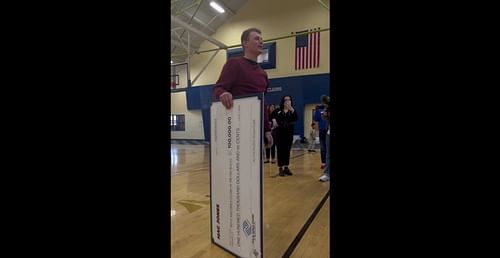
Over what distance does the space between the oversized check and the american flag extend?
324 inches

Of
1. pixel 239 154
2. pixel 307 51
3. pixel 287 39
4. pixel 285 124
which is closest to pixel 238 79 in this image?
pixel 239 154

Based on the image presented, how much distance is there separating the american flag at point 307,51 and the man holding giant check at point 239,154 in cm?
803

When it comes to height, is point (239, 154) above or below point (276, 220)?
above

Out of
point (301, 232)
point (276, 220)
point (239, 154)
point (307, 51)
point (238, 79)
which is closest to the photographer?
point (239, 154)

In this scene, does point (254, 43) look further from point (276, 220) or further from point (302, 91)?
point (302, 91)

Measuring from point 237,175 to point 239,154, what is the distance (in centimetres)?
10

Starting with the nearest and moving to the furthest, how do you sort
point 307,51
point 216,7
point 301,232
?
point 301,232 < point 307,51 < point 216,7

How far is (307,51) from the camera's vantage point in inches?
357

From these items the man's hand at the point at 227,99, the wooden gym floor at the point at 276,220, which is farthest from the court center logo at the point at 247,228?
the man's hand at the point at 227,99

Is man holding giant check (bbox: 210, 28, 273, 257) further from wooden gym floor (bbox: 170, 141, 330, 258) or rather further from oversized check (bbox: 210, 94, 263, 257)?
wooden gym floor (bbox: 170, 141, 330, 258)
